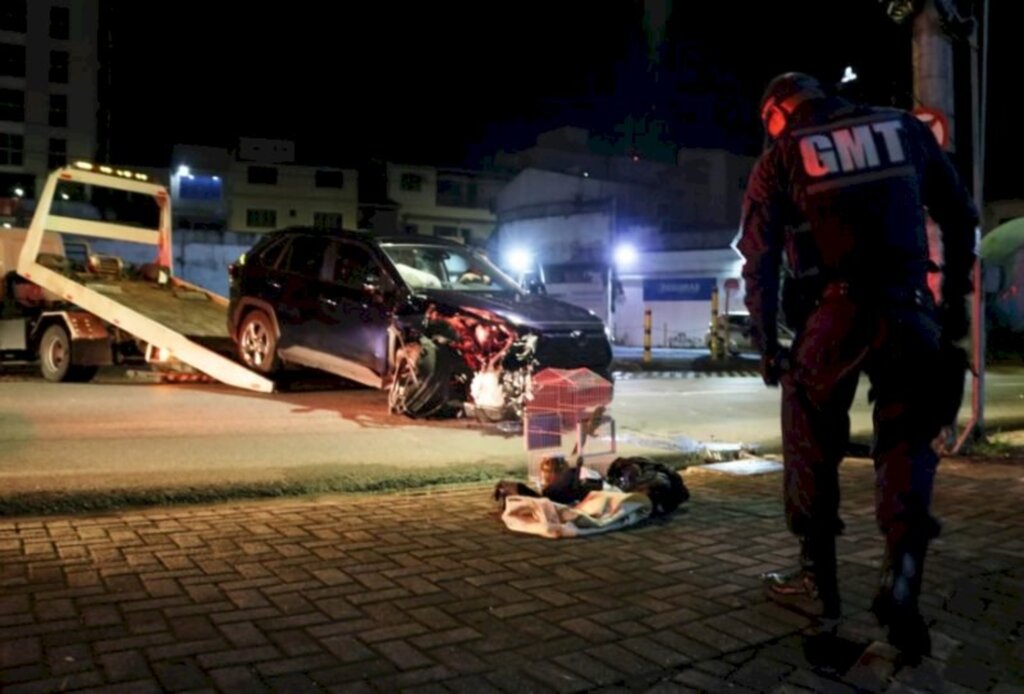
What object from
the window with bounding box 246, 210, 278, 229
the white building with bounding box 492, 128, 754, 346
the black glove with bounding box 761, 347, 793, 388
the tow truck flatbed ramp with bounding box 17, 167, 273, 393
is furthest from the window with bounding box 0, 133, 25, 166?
the black glove with bounding box 761, 347, 793, 388

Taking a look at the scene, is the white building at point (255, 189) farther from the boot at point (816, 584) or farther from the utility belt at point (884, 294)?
the utility belt at point (884, 294)

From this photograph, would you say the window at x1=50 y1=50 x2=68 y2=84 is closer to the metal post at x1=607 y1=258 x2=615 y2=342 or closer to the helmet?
the metal post at x1=607 y1=258 x2=615 y2=342

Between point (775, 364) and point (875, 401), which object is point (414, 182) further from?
point (875, 401)

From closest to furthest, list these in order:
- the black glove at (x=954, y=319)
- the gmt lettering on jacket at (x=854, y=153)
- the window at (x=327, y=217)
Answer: the gmt lettering on jacket at (x=854, y=153), the black glove at (x=954, y=319), the window at (x=327, y=217)

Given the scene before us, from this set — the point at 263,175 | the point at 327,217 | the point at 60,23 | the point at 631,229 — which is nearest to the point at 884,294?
the point at 631,229

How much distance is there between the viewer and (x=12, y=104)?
60688 millimetres

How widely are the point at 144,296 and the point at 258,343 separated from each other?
2.40 m

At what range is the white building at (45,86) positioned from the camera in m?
59.8

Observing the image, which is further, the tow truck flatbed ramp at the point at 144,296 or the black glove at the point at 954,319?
the tow truck flatbed ramp at the point at 144,296

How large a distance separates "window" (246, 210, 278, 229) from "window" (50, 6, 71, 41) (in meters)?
23.9

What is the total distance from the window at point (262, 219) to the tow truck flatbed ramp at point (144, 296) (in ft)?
127

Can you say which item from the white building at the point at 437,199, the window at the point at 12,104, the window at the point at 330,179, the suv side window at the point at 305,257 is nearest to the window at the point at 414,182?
the white building at the point at 437,199

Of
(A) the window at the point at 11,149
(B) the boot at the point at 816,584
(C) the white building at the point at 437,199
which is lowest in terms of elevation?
(B) the boot at the point at 816,584

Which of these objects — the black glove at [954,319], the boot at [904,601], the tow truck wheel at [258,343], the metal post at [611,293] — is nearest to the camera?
the boot at [904,601]
